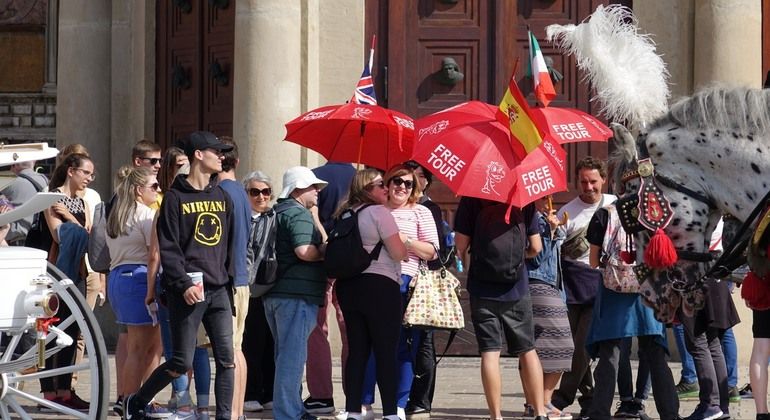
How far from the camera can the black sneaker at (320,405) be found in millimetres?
10758

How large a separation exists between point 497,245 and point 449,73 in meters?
4.22

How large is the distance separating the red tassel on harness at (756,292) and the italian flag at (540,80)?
2705mm

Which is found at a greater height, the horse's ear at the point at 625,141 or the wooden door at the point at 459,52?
the wooden door at the point at 459,52

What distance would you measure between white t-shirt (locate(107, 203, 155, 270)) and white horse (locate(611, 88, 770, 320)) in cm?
390

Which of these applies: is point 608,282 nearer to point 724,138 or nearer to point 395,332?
point 395,332

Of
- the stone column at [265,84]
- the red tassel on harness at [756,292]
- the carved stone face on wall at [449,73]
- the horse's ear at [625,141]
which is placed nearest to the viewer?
the red tassel on harness at [756,292]

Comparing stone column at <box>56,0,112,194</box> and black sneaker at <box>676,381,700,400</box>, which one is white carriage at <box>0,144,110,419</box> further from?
stone column at <box>56,0,112,194</box>

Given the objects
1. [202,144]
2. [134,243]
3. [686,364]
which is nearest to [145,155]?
[134,243]

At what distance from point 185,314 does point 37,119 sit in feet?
23.8

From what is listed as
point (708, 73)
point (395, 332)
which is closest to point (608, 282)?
point (395, 332)

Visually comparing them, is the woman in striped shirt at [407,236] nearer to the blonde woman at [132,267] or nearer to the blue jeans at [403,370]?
the blue jeans at [403,370]

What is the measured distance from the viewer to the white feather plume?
314 inches

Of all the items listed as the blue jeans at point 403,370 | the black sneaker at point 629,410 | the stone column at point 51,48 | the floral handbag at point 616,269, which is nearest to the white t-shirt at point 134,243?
the blue jeans at point 403,370

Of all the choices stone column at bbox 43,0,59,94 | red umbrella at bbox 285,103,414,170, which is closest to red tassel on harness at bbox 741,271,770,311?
red umbrella at bbox 285,103,414,170
